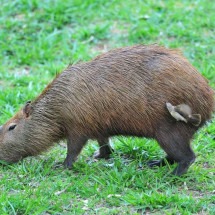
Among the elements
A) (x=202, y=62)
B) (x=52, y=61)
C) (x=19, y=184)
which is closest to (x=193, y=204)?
(x=19, y=184)

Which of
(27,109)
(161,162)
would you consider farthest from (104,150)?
(27,109)

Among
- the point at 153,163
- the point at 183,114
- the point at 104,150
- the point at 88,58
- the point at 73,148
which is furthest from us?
the point at 88,58

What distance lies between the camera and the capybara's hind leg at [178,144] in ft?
20.8

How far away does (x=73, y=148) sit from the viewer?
666 centimetres

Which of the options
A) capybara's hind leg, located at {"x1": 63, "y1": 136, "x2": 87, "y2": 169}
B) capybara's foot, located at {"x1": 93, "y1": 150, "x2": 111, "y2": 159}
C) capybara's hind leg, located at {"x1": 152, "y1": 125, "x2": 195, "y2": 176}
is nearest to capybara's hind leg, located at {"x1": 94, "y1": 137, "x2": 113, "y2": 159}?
capybara's foot, located at {"x1": 93, "y1": 150, "x2": 111, "y2": 159}

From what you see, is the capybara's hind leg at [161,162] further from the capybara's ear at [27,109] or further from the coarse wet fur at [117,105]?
the capybara's ear at [27,109]

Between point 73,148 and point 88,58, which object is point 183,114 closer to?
point 73,148

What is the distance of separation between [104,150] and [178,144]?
95cm

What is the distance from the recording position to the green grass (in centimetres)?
593

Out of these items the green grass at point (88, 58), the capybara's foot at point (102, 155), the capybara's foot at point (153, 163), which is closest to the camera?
the green grass at point (88, 58)

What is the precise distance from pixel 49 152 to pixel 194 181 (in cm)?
166

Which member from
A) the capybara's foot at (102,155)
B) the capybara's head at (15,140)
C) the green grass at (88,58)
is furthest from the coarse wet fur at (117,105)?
the green grass at (88,58)

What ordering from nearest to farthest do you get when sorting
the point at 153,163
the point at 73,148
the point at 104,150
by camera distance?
1. the point at 73,148
2. the point at 153,163
3. the point at 104,150

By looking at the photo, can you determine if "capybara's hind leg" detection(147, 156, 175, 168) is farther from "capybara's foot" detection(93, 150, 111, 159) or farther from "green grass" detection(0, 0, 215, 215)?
"capybara's foot" detection(93, 150, 111, 159)
